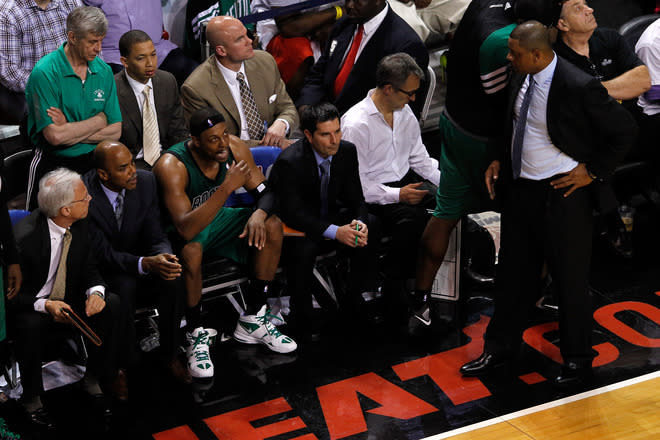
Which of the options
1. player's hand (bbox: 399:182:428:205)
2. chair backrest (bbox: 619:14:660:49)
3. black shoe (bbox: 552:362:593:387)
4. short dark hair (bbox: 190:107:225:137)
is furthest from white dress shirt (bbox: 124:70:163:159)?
chair backrest (bbox: 619:14:660:49)

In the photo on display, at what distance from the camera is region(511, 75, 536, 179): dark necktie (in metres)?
3.92

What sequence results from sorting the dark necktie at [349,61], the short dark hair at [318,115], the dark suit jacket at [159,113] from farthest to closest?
the dark necktie at [349,61] → the dark suit jacket at [159,113] → the short dark hair at [318,115]

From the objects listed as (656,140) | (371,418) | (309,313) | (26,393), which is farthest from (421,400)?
(656,140)

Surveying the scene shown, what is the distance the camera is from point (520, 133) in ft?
13.0

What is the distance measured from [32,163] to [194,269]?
1.17 m

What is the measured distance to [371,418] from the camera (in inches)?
159

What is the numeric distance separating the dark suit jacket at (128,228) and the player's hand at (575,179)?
1.87m

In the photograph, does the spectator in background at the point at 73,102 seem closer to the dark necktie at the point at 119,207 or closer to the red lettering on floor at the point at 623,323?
the dark necktie at the point at 119,207

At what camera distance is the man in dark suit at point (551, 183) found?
12.6 ft

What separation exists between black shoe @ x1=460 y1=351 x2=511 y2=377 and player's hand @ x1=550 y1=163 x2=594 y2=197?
0.90 metres

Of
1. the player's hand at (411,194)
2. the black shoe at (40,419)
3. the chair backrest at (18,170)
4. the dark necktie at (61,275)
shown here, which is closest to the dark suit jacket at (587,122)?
the player's hand at (411,194)

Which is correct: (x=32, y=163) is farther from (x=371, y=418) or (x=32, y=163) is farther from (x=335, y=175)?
(x=371, y=418)

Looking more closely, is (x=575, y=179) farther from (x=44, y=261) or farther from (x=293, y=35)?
(x=293, y=35)

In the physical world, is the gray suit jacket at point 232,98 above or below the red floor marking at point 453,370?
above
